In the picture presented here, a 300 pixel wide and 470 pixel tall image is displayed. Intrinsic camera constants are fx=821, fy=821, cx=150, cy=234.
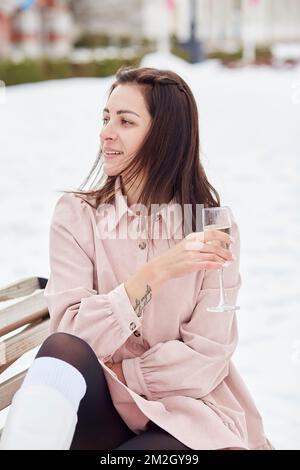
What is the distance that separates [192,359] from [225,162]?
1011 centimetres

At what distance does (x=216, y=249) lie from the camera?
1.95m

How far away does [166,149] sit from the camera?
7.09 ft

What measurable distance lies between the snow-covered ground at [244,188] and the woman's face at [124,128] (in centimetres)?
21

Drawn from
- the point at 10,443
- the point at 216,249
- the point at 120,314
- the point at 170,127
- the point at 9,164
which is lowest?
the point at 9,164

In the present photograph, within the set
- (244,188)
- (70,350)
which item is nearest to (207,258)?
(70,350)

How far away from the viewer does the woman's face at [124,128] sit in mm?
2145

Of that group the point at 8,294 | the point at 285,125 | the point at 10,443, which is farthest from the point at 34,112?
the point at 10,443

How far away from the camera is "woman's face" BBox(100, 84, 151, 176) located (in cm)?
214

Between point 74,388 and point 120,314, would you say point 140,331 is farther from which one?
point 74,388

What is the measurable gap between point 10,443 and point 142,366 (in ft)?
1.77

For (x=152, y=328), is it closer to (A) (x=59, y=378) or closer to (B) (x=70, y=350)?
(B) (x=70, y=350)

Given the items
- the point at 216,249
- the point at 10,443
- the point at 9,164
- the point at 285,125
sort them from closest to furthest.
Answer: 1. the point at 10,443
2. the point at 216,249
3. the point at 9,164
4. the point at 285,125
